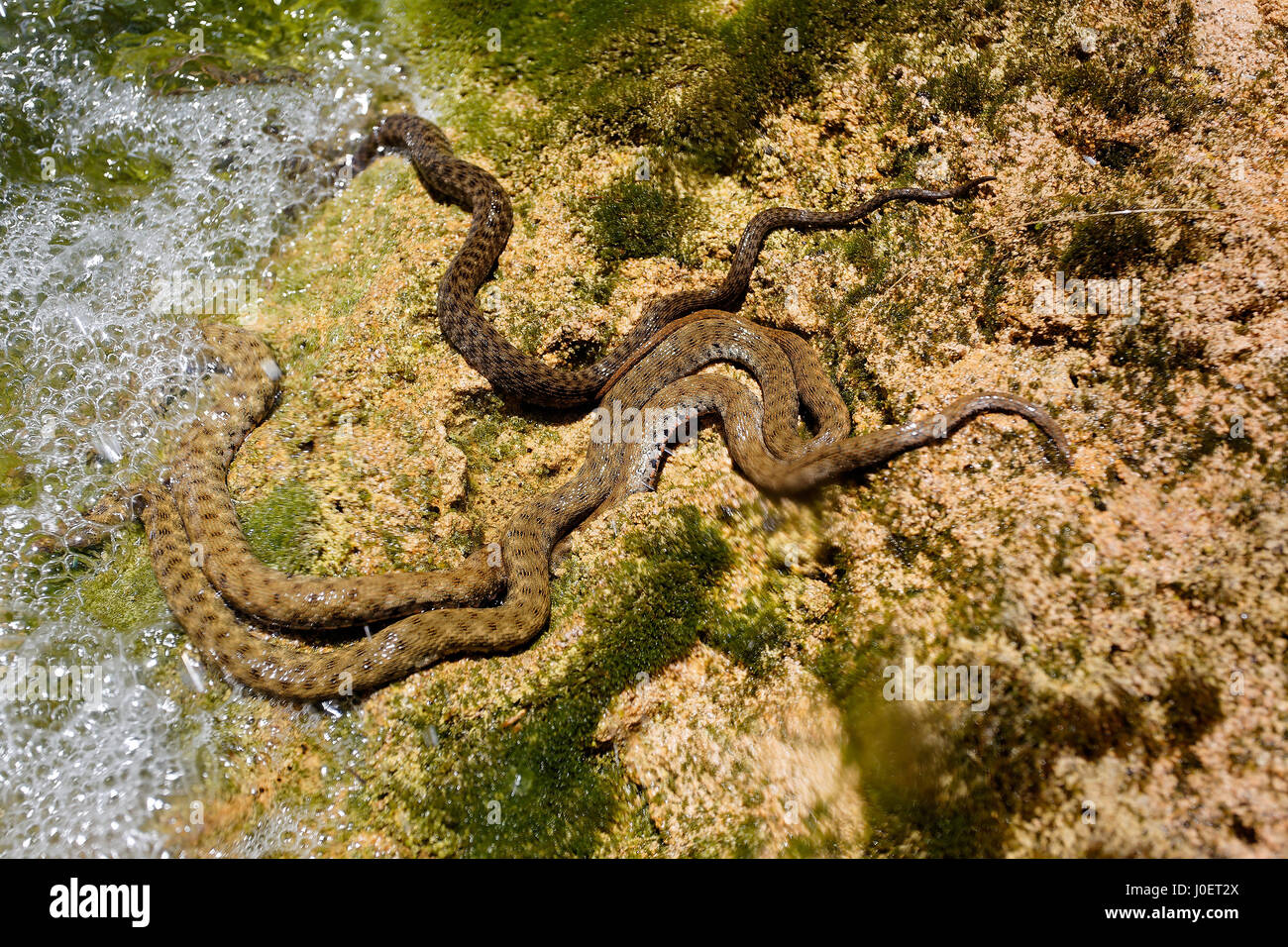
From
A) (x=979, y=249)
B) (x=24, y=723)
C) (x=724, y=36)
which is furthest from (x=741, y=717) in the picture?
(x=724, y=36)
